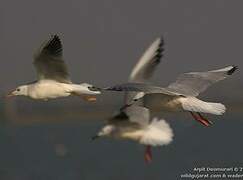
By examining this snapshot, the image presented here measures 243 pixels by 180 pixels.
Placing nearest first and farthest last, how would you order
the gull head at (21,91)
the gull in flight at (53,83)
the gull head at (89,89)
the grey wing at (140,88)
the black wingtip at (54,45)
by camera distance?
1. the grey wing at (140,88)
2. the black wingtip at (54,45)
3. the gull in flight at (53,83)
4. the gull head at (89,89)
5. the gull head at (21,91)

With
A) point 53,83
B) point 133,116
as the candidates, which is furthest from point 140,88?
point 53,83

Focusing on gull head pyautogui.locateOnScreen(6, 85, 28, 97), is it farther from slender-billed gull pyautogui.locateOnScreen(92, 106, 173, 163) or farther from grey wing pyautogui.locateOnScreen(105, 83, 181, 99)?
slender-billed gull pyautogui.locateOnScreen(92, 106, 173, 163)

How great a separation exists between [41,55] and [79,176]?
914cm

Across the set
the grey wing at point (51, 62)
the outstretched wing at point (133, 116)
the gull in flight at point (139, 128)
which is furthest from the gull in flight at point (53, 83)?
the outstretched wing at point (133, 116)

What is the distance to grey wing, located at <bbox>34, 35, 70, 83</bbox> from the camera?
8.20 metres

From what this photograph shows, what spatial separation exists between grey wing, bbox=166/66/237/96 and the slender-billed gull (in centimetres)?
108

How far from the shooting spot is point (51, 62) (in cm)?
838

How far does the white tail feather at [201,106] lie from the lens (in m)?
7.59

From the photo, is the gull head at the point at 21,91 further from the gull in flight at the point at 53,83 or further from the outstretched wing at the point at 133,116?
the outstretched wing at the point at 133,116

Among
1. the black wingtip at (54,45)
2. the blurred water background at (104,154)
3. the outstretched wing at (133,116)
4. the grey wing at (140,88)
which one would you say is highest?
the black wingtip at (54,45)

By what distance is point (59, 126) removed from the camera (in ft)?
88.6

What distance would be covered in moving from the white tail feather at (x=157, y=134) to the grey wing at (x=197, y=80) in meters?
1.14

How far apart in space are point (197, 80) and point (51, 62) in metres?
1.46

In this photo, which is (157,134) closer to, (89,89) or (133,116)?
(133,116)
